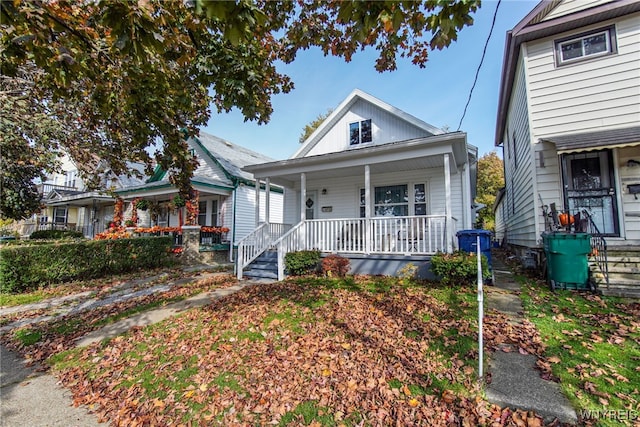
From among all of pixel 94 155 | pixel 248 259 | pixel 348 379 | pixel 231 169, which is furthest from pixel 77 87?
pixel 231 169

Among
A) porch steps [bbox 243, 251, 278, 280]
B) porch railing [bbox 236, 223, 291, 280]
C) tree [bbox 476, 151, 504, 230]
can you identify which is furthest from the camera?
tree [bbox 476, 151, 504, 230]

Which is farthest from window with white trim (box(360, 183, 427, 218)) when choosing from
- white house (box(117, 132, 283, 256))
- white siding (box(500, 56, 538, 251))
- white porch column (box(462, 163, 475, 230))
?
white house (box(117, 132, 283, 256))

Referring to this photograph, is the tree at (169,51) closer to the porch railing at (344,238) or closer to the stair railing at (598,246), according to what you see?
the porch railing at (344,238)

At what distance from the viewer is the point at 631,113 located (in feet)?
21.0

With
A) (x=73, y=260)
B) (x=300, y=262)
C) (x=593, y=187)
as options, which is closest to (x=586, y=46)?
(x=593, y=187)

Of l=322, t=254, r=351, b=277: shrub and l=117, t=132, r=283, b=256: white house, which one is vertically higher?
l=117, t=132, r=283, b=256: white house

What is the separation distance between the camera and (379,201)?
10.5m

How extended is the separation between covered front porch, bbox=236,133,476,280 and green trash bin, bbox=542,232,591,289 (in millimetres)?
2003

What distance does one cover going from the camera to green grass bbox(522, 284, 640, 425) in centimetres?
249

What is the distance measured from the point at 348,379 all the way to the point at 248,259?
21.9ft

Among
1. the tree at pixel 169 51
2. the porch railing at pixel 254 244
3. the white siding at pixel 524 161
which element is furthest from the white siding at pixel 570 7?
the porch railing at pixel 254 244

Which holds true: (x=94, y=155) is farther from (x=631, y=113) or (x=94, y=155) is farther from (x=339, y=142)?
(x=631, y=113)

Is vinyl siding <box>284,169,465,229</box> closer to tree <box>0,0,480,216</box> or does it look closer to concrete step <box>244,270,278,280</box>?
concrete step <box>244,270,278,280</box>

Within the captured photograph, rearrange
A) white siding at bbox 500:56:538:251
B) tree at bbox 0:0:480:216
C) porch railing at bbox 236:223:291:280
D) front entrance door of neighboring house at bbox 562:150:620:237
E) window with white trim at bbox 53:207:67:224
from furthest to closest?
window with white trim at bbox 53:207:67:224 < porch railing at bbox 236:223:291:280 < white siding at bbox 500:56:538:251 < front entrance door of neighboring house at bbox 562:150:620:237 < tree at bbox 0:0:480:216
